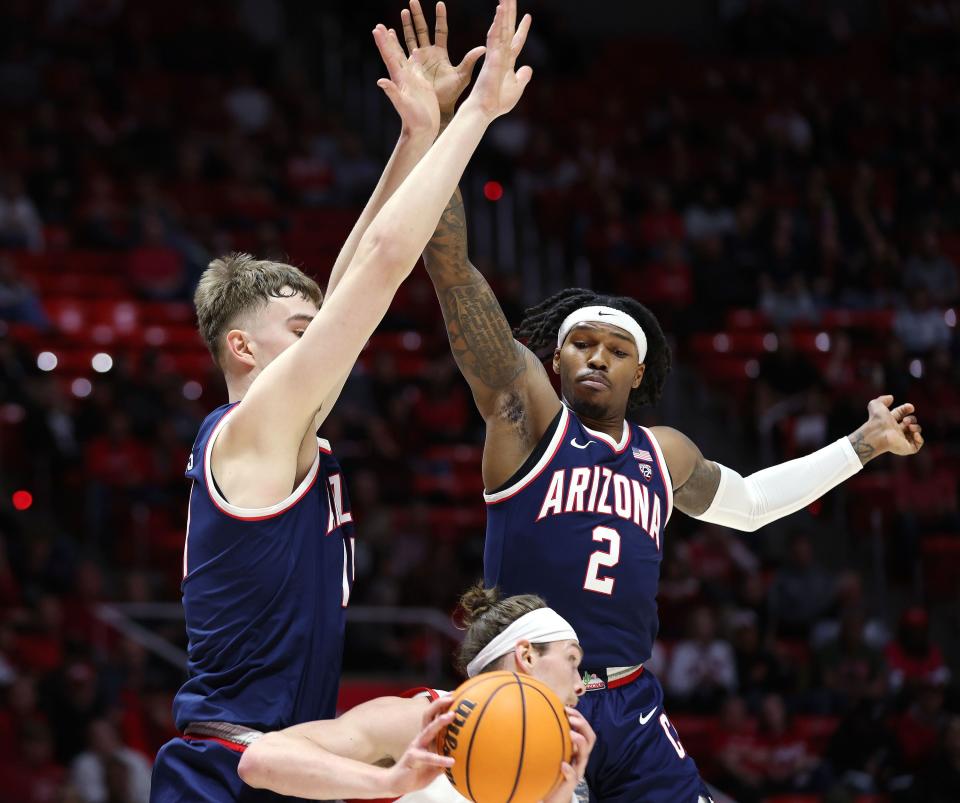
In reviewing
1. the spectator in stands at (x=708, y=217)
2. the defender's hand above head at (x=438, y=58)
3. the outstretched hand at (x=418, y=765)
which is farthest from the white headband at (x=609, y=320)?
the spectator in stands at (x=708, y=217)

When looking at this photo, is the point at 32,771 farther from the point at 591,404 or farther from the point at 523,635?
the point at 523,635

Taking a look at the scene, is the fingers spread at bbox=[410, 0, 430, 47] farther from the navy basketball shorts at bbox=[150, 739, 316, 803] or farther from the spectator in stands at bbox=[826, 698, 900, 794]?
the spectator in stands at bbox=[826, 698, 900, 794]

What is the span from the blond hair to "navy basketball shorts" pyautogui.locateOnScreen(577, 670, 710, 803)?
5.36 feet

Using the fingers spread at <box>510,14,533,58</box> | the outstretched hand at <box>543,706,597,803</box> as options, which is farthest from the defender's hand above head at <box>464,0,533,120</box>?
the outstretched hand at <box>543,706,597,803</box>

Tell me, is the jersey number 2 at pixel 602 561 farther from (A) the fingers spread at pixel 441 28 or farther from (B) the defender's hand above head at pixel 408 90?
(A) the fingers spread at pixel 441 28

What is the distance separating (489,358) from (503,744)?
Result: 1.65 metres

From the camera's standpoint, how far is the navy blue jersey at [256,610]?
338 cm

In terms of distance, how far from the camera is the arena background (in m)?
9.47

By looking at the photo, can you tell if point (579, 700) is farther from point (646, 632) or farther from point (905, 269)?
point (905, 269)

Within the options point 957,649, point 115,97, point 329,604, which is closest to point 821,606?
point 957,649

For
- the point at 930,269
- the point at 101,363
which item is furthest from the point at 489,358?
the point at 930,269

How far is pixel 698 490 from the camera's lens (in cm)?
518

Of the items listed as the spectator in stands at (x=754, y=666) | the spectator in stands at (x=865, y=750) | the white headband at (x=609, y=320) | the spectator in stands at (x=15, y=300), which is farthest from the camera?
the spectator in stands at (x=15, y=300)

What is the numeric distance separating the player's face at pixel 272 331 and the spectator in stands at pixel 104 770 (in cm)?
561
